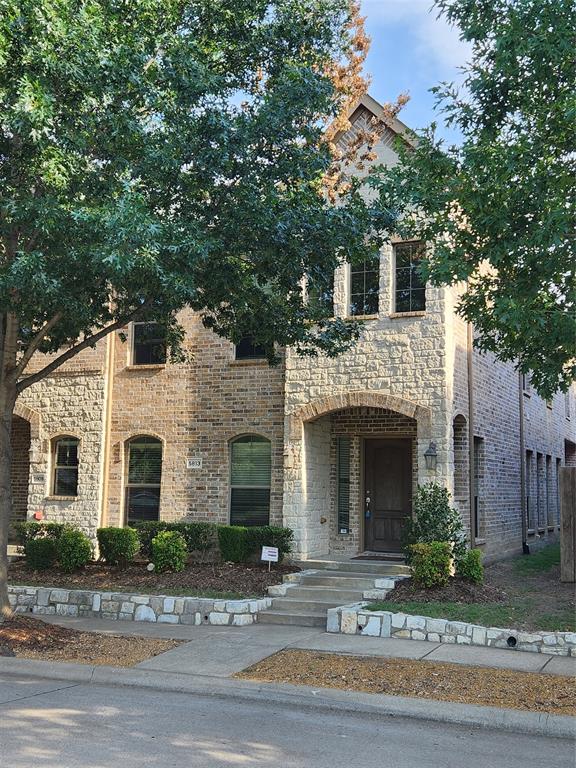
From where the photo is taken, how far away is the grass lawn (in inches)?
398

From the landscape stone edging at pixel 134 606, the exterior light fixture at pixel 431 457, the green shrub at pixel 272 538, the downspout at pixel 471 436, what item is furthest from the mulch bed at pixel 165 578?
A: the downspout at pixel 471 436

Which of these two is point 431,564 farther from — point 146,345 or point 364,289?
point 146,345

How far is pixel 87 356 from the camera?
55.5 feet

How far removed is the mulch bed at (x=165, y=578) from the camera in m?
12.8

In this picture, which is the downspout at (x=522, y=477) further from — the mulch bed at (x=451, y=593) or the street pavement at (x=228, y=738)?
the street pavement at (x=228, y=738)

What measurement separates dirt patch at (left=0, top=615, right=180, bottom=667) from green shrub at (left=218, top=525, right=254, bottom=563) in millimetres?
4013

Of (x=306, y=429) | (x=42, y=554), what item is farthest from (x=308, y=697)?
→ (x=42, y=554)

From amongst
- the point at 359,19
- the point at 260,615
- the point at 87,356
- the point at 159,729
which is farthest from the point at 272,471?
the point at 359,19

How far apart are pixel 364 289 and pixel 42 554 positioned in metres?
7.96

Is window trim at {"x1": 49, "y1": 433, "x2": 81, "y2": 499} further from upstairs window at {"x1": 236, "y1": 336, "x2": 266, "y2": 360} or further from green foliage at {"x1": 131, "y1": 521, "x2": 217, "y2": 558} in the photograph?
upstairs window at {"x1": 236, "y1": 336, "x2": 266, "y2": 360}

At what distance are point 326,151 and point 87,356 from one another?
812 centimetres

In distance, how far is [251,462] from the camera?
608 inches

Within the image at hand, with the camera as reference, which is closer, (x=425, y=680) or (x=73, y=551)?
(x=425, y=680)

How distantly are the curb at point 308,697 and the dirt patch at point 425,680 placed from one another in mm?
214
